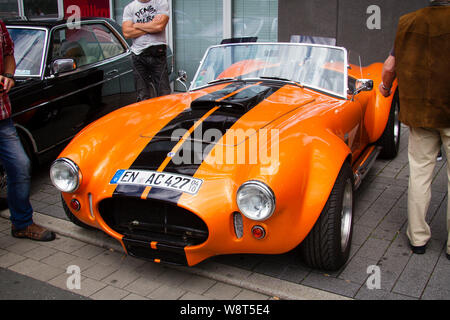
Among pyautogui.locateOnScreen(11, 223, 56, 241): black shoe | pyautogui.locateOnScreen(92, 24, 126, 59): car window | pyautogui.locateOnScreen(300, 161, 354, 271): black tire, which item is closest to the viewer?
pyautogui.locateOnScreen(300, 161, 354, 271): black tire

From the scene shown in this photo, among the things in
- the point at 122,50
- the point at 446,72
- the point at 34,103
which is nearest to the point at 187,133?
the point at 446,72

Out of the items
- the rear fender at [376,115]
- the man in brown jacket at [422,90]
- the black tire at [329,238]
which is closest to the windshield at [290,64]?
the rear fender at [376,115]

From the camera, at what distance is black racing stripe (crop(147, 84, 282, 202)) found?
3.08 metres

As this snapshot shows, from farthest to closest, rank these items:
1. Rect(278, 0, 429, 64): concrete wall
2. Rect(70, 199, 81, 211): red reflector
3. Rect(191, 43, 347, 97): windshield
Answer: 1. Rect(278, 0, 429, 64): concrete wall
2. Rect(191, 43, 347, 97): windshield
3. Rect(70, 199, 81, 211): red reflector

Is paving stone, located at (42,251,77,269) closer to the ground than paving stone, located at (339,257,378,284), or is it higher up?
closer to the ground

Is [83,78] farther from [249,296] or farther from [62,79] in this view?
[249,296]

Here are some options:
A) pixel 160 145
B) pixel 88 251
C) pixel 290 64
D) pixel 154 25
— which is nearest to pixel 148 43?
pixel 154 25

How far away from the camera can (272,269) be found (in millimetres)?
3414

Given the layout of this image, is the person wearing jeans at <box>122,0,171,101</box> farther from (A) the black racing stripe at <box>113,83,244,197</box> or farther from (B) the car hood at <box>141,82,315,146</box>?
(A) the black racing stripe at <box>113,83,244,197</box>

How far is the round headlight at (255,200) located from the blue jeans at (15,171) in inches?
77.4

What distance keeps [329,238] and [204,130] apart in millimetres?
1152

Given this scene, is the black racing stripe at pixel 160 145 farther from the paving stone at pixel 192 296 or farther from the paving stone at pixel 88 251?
the paving stone at pixel 88 251

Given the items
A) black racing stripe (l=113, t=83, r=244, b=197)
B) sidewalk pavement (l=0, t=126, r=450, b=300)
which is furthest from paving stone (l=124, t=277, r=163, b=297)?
black racing stripe (l=113, t=83, r=244, b=197)

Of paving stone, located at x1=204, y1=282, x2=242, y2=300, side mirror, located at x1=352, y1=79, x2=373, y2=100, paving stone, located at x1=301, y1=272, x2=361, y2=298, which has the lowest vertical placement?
paving stone, located at x1=204, y1=282, x2=242, y2=300
